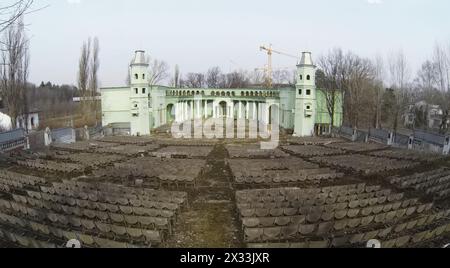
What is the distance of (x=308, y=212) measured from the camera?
9898mm

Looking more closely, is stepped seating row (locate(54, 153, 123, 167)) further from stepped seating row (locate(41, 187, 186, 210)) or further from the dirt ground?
stepped seating row (locate(41, 187, 186, 210))

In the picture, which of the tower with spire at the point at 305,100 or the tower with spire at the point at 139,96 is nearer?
the tower with spire at the point at 305,100

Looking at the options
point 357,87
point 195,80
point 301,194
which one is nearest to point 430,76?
point 357,87

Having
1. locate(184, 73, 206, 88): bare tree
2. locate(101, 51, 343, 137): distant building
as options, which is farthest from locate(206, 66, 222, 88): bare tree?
locate(101, 51, 343, 137): distant building

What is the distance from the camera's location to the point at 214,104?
189ft

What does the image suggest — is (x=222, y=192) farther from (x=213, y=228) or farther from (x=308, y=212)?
(x=308, y=212)

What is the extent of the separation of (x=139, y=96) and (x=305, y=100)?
22.3m

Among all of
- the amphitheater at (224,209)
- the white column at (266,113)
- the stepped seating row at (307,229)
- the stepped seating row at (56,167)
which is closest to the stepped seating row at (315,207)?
the amphitheater at (224,209)

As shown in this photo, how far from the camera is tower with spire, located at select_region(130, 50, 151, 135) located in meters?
44.4

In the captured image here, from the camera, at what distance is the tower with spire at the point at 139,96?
44438mm

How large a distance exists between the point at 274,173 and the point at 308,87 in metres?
29.3

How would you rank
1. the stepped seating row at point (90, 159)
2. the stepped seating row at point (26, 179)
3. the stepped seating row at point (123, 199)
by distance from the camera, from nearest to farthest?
the stepped seating row at point (123, 199)
the stepped seating row at point (26, 179)
the stepped seating row at point (90, 159)

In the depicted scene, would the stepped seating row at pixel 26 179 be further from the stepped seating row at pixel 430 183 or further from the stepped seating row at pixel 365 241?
the stepped seating row at pixel 430 183
